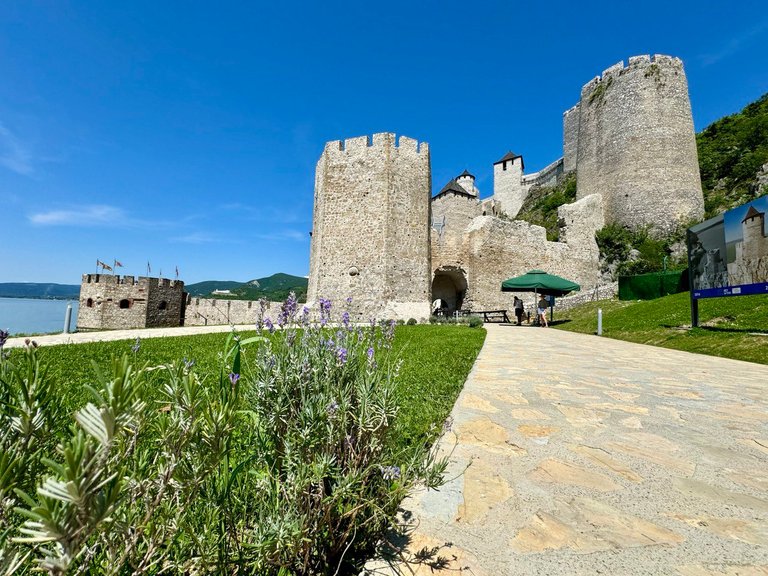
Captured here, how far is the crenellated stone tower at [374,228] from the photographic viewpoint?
55.8 feet

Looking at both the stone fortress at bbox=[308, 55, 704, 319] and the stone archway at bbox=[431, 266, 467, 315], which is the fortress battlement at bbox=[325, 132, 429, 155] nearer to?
the stone fortress at bbox=[308, 55, 704, 319]

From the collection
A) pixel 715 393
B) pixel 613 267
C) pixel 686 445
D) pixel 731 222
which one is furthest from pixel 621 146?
pixel 686 445

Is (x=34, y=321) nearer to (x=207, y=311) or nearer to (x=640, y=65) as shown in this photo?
(x=207, y=311)

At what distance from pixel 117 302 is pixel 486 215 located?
80.4ft

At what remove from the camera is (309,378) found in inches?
58.6

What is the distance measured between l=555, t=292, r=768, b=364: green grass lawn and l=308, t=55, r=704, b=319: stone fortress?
7257 millimetres

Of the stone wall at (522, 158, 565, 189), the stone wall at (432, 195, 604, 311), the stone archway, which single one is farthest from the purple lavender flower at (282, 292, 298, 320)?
the stone wall at (522, 158, 565, 189)

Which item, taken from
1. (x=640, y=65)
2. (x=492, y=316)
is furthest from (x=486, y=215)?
(x=640, y=65)

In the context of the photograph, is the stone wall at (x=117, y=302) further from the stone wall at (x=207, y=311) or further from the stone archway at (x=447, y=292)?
the stone archway at (x=447, y=292)

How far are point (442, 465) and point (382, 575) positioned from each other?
460 mm

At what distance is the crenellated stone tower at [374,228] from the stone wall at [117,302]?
12.4 meters

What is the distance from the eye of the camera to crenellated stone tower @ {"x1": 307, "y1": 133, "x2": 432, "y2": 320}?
1702 centimetres

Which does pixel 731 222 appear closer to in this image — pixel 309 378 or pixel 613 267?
pixel 309 378

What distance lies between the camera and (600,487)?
6.82 feet
